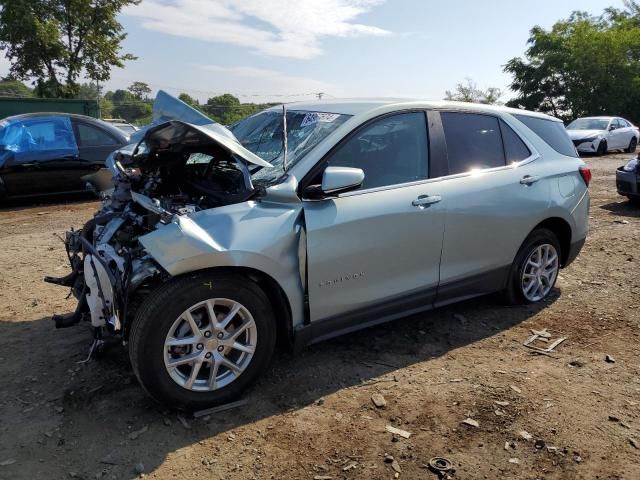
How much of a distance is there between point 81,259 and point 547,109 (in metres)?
37.0

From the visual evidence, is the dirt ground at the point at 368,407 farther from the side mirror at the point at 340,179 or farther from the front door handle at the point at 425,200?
the side mirror at the point at 340,179

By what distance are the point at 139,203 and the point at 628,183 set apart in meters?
8.90

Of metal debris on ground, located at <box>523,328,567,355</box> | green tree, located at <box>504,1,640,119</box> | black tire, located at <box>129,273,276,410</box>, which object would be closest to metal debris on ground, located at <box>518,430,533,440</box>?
metal debris on ground, located at <box>523,328,567,355</box>

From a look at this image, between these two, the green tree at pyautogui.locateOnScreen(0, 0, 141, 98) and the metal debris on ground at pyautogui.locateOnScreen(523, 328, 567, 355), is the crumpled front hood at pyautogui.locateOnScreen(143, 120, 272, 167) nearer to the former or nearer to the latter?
the metal debris on ground at pyautogui.locateOnScreen(523, 328, 567, 355)

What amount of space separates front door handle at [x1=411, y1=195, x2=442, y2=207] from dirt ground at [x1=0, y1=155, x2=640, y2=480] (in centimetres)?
109

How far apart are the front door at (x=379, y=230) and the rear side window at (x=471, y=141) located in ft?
0.82

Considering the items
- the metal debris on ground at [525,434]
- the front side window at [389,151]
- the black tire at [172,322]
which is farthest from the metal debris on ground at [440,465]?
the front side window at [389,151]

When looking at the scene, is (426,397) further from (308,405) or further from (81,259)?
(81,259)

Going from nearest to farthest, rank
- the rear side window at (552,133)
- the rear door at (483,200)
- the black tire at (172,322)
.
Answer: the black tire at (172,322)
the rear door at (483,200)
the rear side window at (552,133)

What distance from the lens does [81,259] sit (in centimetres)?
374

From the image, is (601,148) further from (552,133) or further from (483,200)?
(483,200)

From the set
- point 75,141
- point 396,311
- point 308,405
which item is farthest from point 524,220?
point 75,141

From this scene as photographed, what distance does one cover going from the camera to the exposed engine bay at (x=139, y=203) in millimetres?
2977

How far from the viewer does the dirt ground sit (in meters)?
2.65
